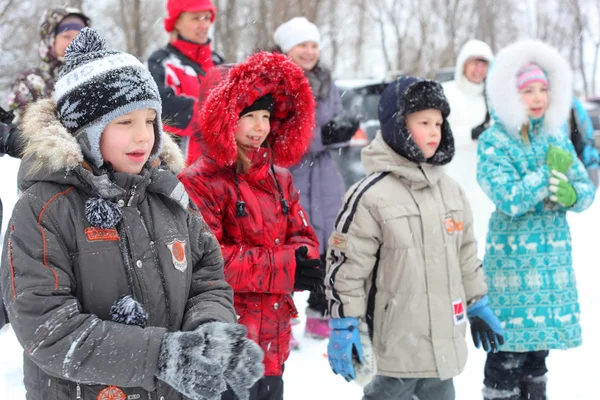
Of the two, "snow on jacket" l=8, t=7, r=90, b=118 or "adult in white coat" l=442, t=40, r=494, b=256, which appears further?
"adult in white coat" l=442, t=40, r=494, b=256

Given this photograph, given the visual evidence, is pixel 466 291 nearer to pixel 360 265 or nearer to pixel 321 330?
pixel 360 265

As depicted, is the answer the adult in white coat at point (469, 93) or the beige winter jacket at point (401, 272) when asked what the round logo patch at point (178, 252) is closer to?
the beige winter jacket at point (401, 272)

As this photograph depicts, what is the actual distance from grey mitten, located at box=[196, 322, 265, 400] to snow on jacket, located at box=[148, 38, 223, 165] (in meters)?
2.30

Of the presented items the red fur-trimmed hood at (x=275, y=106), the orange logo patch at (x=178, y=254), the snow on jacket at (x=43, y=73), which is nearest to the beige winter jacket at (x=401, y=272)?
the red fur-trimmed hood at (x=275, y=106)

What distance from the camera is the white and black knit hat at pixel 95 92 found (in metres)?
1.96

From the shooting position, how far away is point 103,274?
187 centimetres

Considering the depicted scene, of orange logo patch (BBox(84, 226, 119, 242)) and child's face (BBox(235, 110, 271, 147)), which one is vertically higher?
child's face (BBox(235, 110, 271, 147))

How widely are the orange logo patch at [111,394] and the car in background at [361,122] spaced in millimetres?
6682

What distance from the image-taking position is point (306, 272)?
286 centimetres

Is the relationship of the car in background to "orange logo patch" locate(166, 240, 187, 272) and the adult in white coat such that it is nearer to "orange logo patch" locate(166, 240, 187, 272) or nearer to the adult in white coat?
the adult in white coat

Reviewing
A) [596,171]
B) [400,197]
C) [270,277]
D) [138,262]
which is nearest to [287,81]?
[400,197]

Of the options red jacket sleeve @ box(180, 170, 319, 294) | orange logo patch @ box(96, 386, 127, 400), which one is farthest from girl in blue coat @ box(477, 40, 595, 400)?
orange logo patch @ box(96, 386, 127, 400)

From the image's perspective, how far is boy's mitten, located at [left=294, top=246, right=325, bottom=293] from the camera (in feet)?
9.36

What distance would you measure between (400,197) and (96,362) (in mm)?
1653
